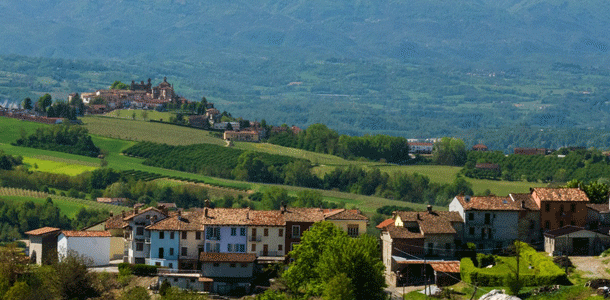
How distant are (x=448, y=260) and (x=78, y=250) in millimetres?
24524

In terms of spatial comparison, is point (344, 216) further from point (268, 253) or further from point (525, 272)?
point (525, 272)

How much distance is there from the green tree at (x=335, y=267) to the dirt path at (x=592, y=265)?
11928 millimetres

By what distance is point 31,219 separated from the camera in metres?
124

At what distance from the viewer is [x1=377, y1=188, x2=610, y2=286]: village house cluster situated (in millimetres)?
76250

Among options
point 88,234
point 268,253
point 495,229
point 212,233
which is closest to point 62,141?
point 88,234

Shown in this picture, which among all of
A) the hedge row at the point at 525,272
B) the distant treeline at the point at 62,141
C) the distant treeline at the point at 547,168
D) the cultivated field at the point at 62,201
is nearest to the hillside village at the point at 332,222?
the hedge row at the point at 525,272

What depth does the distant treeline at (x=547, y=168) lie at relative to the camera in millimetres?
177000

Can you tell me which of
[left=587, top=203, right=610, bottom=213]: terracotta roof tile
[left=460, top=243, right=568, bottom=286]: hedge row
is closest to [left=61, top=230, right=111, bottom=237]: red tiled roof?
[left=460, top=243, right=568, bottom=286]: hedge row

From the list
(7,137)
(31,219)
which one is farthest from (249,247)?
(7,137)

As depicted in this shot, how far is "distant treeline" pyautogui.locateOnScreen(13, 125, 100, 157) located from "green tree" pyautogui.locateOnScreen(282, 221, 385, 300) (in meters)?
116

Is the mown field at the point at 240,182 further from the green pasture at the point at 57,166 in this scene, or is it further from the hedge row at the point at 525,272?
the hedge row at the point at 525,272

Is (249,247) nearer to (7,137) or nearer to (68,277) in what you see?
(68,277)

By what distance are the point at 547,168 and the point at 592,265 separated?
113847 mm

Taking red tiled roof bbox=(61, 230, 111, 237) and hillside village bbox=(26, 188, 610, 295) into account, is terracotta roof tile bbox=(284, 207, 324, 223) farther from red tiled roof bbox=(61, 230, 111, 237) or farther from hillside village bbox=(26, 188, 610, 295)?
red tiled roof bbox=(61, 230, 111, 237)
